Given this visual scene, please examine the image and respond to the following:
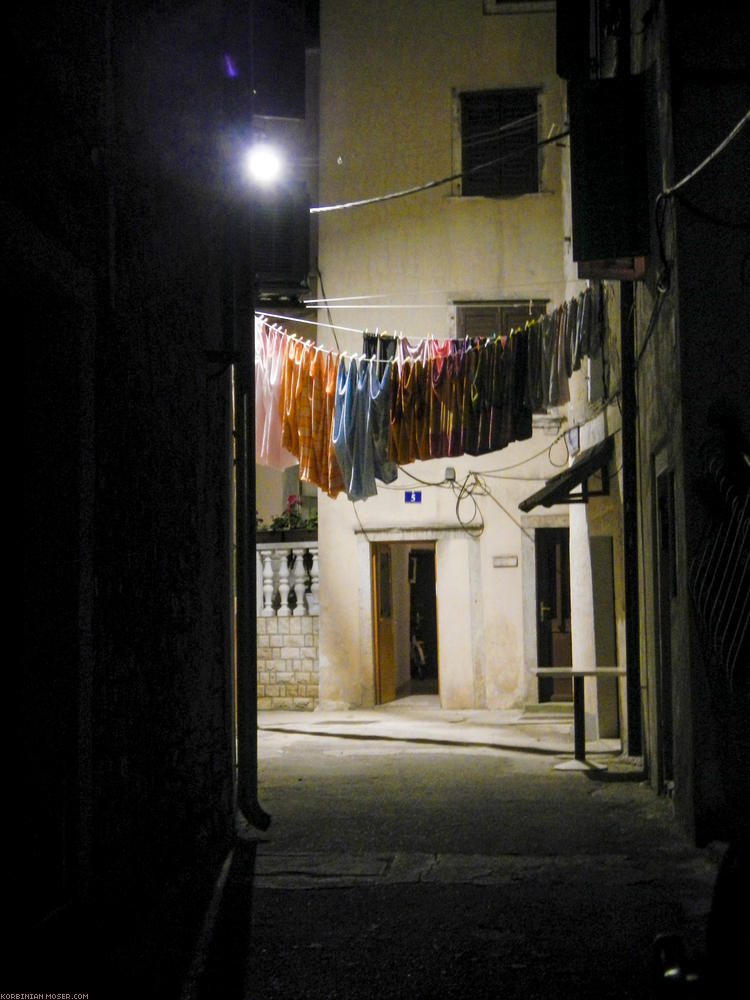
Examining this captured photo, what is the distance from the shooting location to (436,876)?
631 centimetres

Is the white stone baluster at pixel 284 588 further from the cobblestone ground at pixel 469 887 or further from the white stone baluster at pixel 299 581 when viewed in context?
the cobblestone ground at pixel 469 887

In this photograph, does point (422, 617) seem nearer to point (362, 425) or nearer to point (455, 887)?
point (362, 425)

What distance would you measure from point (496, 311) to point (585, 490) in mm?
6018

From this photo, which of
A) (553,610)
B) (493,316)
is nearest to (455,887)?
(553,610)

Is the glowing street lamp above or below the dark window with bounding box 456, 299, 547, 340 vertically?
above

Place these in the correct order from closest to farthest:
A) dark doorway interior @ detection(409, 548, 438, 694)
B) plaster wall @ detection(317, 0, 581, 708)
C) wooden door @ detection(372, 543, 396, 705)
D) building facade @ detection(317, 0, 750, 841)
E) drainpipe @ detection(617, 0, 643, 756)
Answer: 1. building facade @ detection(317, 0, 750, 841)
2. drainpipe @ detection(617, 0, 643, 756)
3. plaster wall @ detection(317, 0, 581, 708)
4. wooden door @ detection(372, 543, 396, 705)
5. dark doorway interior @ detection(409, 548, 438, 694)

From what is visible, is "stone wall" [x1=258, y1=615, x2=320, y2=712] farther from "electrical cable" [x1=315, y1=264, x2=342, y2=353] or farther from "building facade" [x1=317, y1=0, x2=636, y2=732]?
"electrical cable" [x1=315, y1=264, x2=342, y2=353]

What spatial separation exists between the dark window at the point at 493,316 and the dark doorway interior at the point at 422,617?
255 inches

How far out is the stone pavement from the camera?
458 centimetres

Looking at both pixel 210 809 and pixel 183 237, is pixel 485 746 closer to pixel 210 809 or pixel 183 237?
pixel 210 809

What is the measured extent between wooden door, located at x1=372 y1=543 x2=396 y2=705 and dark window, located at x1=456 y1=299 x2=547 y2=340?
12.9ft

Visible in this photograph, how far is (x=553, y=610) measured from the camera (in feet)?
56.7

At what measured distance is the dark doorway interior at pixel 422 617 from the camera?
23266 mm

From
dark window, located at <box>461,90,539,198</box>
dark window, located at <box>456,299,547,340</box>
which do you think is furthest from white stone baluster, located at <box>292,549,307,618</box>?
dark window, located at <box>461,90,539,198</box>
